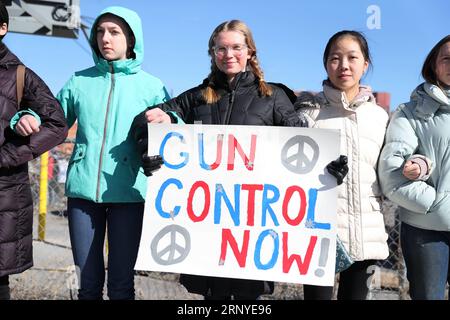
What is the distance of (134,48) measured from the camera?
282 centimetres

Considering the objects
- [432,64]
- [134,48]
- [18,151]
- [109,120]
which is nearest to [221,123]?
[109,120]

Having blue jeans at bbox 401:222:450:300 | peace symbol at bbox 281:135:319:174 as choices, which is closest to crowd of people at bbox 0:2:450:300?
blue jeans at bbox 401:222:450:300

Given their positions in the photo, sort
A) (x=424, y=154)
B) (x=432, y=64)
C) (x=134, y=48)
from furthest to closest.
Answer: (x=134, y=48)
(x=432, y=64)
(x=424, y=154)

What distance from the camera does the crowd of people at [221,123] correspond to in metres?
2.46

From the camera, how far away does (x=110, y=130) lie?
2.67 metres

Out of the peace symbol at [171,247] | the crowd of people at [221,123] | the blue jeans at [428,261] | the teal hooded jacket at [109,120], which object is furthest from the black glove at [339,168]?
the teal hooded jacket at [109,120]

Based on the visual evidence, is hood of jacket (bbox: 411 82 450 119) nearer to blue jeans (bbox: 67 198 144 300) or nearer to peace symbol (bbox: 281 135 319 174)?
peace symbol (bbox: 281 135 319 174)

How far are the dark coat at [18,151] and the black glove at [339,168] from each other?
1.48 m

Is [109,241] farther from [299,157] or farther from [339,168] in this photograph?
[339,168]

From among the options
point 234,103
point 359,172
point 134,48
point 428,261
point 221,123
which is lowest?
point 428,261

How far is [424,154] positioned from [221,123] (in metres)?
1.10

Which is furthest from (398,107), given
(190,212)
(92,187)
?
(92,187)

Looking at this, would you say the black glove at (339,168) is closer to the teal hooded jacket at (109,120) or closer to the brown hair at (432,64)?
the brown hair at (432,64)
